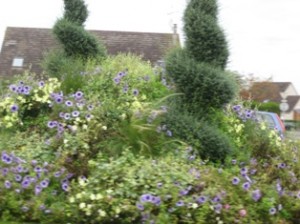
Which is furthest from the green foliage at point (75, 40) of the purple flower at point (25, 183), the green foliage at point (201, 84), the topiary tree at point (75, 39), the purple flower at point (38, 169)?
the purple flower at point (25, 183)

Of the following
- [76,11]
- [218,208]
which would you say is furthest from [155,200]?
[76,11]

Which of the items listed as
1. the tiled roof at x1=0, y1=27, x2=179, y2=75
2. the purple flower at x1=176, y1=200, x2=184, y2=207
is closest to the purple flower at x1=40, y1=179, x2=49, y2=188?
the purple flower at x1=176, y1=200, x2=184, y2=207

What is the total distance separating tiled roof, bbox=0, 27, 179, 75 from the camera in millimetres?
28703

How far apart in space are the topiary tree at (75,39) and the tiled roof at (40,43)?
1744 centimetres

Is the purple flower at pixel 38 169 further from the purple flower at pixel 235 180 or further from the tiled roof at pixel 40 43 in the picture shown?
the tiled roof at pixel 40 43

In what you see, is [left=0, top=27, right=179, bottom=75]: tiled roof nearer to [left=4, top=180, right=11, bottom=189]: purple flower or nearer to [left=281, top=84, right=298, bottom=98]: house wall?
[left=4, top=180, right=11, bottom=189]: purple flower

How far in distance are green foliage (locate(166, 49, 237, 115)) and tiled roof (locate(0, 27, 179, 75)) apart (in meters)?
20.9

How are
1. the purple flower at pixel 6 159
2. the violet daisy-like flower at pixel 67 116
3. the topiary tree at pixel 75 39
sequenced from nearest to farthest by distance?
the purple flower at pixel 6 159 < the violet daisy-like flower at pixel 67 116 < the topiary tree at pixel 75 39

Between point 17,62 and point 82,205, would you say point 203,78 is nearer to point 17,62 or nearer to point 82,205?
point 82,205

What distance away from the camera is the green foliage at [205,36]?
6.88 metres

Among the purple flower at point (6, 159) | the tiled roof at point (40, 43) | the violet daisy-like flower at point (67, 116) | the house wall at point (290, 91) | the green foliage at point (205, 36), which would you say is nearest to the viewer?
the purple flower at point (6, 159)

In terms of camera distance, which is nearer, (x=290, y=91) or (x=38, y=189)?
(x=38, y=189)

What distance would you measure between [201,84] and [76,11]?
4503 millimetres

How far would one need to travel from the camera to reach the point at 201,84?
6.65 meters
